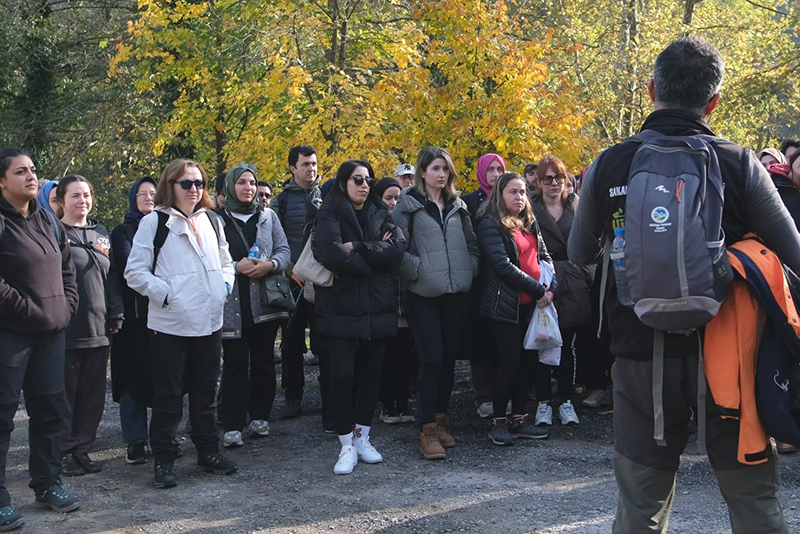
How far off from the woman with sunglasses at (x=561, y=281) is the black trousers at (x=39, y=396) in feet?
12.2

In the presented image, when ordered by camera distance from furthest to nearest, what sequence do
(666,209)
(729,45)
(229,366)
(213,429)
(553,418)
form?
1. (729,45)
2. (553,418)
3. (229,366)
4. (213,429)
5. (666,209)

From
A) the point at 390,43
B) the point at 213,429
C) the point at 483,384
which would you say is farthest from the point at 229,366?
the point at 390,43

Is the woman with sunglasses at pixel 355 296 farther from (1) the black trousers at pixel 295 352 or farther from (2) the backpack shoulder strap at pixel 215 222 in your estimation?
(1) the black trousers at pixel 295 352

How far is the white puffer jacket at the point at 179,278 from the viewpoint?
18.8ft

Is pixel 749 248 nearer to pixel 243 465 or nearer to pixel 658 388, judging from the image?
pixel 658 388

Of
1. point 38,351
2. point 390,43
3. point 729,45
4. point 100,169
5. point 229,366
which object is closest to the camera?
point 38,351

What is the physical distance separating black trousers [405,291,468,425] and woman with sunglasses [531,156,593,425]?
3.24ft

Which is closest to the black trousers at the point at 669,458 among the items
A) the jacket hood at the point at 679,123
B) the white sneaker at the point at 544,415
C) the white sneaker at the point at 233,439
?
the jacket hood at the point at 679,123

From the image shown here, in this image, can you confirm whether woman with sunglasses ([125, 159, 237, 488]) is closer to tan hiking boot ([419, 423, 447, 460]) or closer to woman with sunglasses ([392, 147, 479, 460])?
woman with sunglasses ([392, 147, 479, 460])

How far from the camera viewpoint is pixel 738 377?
2996 millimetres

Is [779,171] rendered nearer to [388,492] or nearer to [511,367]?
[511,367]

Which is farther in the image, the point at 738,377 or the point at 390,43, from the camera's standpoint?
the point at 390,43

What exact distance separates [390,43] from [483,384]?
689 cm

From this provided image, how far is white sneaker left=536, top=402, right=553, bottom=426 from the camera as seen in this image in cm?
705
